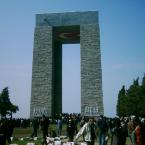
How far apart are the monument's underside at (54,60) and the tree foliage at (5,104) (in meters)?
20.8

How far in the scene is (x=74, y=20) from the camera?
→ 46.5m

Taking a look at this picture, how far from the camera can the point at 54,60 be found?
48.9 meters

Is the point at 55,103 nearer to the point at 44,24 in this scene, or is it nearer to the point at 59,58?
the point at 59,58

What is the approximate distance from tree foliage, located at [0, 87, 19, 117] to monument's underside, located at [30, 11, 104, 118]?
20.8 m

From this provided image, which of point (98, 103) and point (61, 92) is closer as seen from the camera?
point (98, 103)

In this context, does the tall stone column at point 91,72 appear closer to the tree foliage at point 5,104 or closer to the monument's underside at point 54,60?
the monument's underside at point 54,60

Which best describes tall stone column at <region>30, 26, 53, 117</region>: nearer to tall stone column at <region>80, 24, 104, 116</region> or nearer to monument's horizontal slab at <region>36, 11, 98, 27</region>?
monument's horizontal slab at <region>36, 11, 98, 27</region>

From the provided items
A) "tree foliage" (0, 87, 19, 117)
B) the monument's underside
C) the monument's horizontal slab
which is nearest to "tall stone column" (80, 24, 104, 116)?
the monument's underside

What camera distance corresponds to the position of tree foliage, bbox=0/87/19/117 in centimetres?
6719

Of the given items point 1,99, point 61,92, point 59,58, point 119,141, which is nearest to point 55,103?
point 61,92

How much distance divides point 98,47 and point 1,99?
96.0 ft

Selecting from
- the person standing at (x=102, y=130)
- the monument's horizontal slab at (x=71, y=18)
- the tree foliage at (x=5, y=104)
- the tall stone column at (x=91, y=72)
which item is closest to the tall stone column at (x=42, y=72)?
the monument's horizontal slab at (x=71, y=18)

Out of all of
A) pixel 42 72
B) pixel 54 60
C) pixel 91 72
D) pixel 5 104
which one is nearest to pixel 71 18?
pixel 54 60

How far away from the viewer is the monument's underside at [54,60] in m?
44.5
